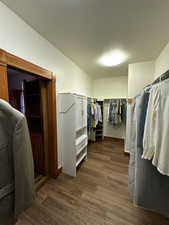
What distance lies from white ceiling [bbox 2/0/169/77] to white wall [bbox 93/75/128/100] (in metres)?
1.90

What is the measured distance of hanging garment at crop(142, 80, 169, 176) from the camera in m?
0.70

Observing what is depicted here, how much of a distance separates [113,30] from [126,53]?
82 centimetres

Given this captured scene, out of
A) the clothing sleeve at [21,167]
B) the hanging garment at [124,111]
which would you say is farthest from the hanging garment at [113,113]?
the clothing sleeve at [21,167]

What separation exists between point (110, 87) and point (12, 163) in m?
4.01

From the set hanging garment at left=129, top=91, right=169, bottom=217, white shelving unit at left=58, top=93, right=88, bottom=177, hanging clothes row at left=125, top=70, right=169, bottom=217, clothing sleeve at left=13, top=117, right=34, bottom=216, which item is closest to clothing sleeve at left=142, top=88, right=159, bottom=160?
hanging clothes row at left=125, top=70, right=169, bottom=217

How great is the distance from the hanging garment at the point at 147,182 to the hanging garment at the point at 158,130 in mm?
154

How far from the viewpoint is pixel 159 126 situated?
2.46 ft

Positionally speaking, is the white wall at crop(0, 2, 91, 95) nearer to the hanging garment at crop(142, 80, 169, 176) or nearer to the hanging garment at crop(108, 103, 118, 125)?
the hanging garment at crop(142, 80, 169, 176)

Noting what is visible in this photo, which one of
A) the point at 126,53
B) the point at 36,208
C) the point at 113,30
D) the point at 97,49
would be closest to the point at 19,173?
the point at 36,208

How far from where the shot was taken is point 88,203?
146cm

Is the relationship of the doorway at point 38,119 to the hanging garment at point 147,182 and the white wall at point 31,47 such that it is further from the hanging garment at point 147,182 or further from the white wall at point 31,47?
the hanging garment at point 147,182

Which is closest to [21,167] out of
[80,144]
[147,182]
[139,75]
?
[147,182]

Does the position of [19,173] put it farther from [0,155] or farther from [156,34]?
[156,34]

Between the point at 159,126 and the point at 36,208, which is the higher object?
the point at 159,126
